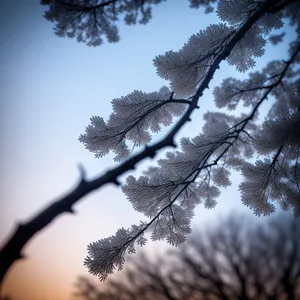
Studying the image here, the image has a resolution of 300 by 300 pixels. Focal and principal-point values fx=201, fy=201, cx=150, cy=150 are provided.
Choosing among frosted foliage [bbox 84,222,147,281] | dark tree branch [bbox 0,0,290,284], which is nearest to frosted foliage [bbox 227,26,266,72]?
dark tree branch [bbox 0,0,290,284]

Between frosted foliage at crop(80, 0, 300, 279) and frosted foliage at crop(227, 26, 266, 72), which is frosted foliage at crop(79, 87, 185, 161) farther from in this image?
frosted foliage at crop(227, 26, 266, 72)

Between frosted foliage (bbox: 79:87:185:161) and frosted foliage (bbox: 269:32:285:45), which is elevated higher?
frosted foliage (bbox: 269:32:285:45)

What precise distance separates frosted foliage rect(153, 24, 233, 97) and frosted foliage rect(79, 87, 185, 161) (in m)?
0.19

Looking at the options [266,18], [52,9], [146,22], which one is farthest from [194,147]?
[52,9]

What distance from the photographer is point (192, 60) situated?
2.12 metres

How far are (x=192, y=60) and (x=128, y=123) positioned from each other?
0.95 meters

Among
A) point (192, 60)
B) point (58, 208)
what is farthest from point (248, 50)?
point (58, 208)

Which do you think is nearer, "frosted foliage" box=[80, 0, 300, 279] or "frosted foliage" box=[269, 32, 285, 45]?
"frosted foliage" box=[80, 0, 300, 279]

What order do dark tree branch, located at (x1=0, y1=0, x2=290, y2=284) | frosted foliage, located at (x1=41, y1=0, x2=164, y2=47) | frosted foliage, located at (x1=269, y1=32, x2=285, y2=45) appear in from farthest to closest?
frosted foliage, located at (x1=269, y1=32, x2=285, y2=45) → frosted foliage, located at (x1=41, y1=0, x2=164, y2=47) → dark tree branch, located at (x1=0, y1=0, x2=290, y2=284)

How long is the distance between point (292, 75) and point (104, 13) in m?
5.60

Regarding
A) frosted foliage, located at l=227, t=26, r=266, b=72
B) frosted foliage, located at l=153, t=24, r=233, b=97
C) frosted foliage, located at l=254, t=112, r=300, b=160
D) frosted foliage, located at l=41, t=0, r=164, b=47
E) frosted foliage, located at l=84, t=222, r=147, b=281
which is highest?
frosted foliage, located at l=41, t=0, r=164, b=47

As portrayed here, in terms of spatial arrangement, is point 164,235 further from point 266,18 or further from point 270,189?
point 266,18

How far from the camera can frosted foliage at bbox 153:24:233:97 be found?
2047 millimetres

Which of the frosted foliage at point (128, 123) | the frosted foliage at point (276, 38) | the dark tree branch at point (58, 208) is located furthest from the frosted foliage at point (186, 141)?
the frosted foliage at point (276, 38)
